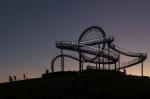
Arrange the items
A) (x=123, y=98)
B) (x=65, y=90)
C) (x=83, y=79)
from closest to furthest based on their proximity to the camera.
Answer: (x=123, y=98), (x=65, y=90), (x=83, y=79)

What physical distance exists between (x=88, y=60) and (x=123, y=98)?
37586 millimetres

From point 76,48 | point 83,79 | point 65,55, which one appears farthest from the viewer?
point 65,55

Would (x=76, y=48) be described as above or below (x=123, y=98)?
above

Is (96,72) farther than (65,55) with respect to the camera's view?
No

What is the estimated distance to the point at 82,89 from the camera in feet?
172

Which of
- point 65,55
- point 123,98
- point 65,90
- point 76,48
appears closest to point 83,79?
point 65,90

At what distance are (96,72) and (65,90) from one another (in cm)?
1729

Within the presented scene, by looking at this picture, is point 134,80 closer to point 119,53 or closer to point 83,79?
point 83,79

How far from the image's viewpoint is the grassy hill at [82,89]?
163 feet

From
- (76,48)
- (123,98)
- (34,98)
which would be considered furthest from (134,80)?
(76,48)

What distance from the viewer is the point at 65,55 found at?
8844 cm

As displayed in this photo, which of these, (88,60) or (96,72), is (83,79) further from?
(88,60)

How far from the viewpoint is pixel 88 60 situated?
8606 centimetres

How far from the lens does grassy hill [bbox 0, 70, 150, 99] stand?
163 feet
